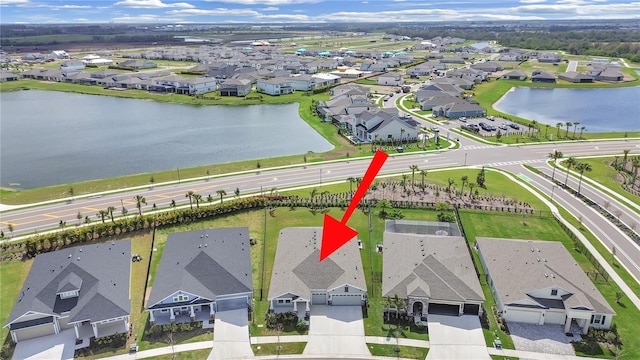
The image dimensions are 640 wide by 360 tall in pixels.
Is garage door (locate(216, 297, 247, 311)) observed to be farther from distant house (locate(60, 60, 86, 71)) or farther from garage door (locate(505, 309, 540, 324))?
distant house (locate(60, 60, 86, 71))

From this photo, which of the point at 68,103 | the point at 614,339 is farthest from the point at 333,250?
the point at 68,103

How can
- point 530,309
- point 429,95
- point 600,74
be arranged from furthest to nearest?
point 600,74, point 429,95, point 530,309

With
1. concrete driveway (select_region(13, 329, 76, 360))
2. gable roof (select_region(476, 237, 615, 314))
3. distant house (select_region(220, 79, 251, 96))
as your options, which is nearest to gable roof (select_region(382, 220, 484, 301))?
gable roof (select_region(476, 237, 615, 314))

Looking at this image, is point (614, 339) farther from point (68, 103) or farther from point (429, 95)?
point (68, 103)

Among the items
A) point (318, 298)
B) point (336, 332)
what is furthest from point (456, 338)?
point (318, 298)

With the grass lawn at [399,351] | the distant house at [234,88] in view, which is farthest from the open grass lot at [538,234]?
the distant house at [234,88]

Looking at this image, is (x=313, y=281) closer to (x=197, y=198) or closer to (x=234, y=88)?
(x=197, y=198)
